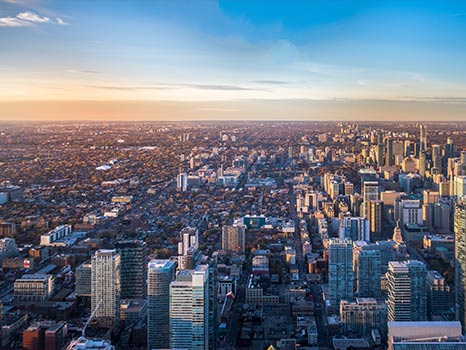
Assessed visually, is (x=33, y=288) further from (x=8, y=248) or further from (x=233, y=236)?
(x=233, y=236)

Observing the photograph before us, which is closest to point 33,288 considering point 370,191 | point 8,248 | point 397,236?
point 8,248

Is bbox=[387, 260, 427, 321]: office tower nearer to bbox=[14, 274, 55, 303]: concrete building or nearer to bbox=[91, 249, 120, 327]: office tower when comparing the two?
bbox=[91, 249, 120, 327]: office tower

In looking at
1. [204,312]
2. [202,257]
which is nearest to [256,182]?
[202,257]

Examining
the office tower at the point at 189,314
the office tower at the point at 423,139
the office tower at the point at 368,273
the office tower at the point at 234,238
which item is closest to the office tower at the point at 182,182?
the office tower at the point at 234,238

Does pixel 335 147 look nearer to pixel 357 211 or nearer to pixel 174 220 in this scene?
pixel 357 211

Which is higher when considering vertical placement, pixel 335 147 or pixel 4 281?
pixel 335 147

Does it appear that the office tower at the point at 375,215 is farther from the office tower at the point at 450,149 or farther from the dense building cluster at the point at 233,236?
the office tower at the point at 450,149
